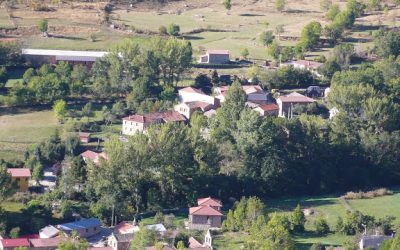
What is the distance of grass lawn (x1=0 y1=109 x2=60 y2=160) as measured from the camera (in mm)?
43094

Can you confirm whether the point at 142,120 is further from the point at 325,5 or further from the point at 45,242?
the point at 325,5

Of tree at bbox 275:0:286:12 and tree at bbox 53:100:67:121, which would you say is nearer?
tree at bbox 53:100:67:121

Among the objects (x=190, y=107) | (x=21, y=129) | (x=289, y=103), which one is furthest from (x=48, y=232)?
(x=289, y=103)

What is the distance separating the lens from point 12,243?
111ft

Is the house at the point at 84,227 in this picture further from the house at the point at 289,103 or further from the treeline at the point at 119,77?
the house at the point at 289,103

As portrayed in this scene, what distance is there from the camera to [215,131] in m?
42.2

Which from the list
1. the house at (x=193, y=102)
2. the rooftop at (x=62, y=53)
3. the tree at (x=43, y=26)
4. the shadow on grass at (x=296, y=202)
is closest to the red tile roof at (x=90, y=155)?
the shadow on grass at (x=296, y=202)

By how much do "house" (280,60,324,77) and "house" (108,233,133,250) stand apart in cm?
2160

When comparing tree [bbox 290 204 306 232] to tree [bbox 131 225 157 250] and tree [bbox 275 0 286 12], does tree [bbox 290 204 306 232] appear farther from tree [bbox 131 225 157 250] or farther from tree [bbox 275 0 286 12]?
tree [bbox 275 0 286 12]

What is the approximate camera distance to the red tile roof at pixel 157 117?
45.8m

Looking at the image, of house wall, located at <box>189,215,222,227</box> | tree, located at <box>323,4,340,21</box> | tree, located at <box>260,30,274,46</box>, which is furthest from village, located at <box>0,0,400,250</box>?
tree, located at <box>323,4,340,21</box>

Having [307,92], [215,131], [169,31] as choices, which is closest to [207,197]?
[215,131]

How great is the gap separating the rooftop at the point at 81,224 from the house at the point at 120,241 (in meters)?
1.25

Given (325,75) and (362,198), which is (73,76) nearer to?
(325,75)
